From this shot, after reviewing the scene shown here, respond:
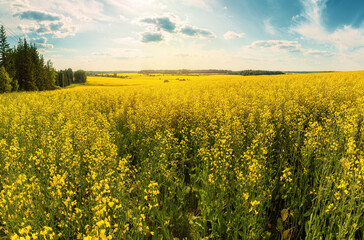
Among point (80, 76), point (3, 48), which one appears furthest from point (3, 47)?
point (80, 76)

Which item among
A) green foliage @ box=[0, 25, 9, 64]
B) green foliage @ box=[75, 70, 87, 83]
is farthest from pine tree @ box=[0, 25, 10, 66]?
green foliage @ box=[75, 70, 87, 83]

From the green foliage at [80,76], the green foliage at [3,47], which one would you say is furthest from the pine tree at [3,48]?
the green foliage at [80,76]

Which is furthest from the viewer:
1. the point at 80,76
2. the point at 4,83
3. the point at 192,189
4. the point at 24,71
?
the point at 80,76

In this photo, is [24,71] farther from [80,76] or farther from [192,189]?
[192,189]

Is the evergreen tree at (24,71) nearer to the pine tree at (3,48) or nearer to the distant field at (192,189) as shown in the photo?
the pine tree at (3,48)

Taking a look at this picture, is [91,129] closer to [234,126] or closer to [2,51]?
[234,126]

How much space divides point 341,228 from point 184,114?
769cm

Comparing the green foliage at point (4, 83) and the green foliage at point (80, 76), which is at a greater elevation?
the green foliage at point (80, 76)

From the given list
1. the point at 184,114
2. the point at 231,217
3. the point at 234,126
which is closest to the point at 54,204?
the point at 231,217

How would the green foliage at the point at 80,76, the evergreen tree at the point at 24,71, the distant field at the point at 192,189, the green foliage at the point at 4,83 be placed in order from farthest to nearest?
1. the green foliage at the point at 80,76
2. the evergreen tree at the point at 24,71
3. the green foliage at the point at 4,83
4. the distant field at the point at 192,189

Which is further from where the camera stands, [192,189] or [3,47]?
[3,47]

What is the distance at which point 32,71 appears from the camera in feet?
163

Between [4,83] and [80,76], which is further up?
[80,76]

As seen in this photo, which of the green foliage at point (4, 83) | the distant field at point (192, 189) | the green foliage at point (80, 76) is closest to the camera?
the distant field at point (192, 189)
